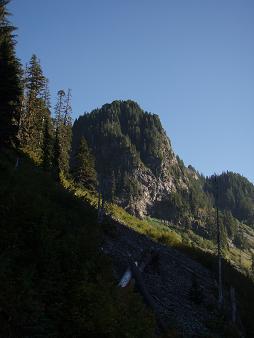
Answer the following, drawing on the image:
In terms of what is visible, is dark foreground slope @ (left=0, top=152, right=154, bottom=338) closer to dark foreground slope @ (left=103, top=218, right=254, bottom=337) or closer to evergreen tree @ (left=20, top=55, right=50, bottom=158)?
dark foreground slope @ (left=103, top=218, right=254, bottom=337)

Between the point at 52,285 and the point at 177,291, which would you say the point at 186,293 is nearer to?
the point at 177,291

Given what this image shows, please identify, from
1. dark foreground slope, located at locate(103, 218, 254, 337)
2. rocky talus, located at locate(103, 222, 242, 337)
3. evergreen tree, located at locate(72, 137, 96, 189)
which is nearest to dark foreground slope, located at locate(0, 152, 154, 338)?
rocky talus, located at locate(103, 222, 242, 337)

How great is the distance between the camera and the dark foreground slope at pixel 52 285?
31.4 feet

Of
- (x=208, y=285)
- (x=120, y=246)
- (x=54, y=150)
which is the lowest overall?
(x=208, y=285)

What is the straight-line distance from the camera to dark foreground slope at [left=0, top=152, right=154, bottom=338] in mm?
9562

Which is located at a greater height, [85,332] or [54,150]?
[54,150]

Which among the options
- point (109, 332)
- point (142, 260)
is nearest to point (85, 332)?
point (109, 332)

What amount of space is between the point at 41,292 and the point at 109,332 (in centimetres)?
207

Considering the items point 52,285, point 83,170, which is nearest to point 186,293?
point 52,285

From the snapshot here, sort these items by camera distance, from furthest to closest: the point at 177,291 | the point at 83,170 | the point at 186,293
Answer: the point at 83,170, the point at 186,293, the point at 177,291

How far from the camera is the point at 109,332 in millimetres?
10281

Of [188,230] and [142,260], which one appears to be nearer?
[142,260]

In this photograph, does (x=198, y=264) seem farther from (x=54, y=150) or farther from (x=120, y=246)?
(x=54, y=150)

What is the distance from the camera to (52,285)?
1133 cm
